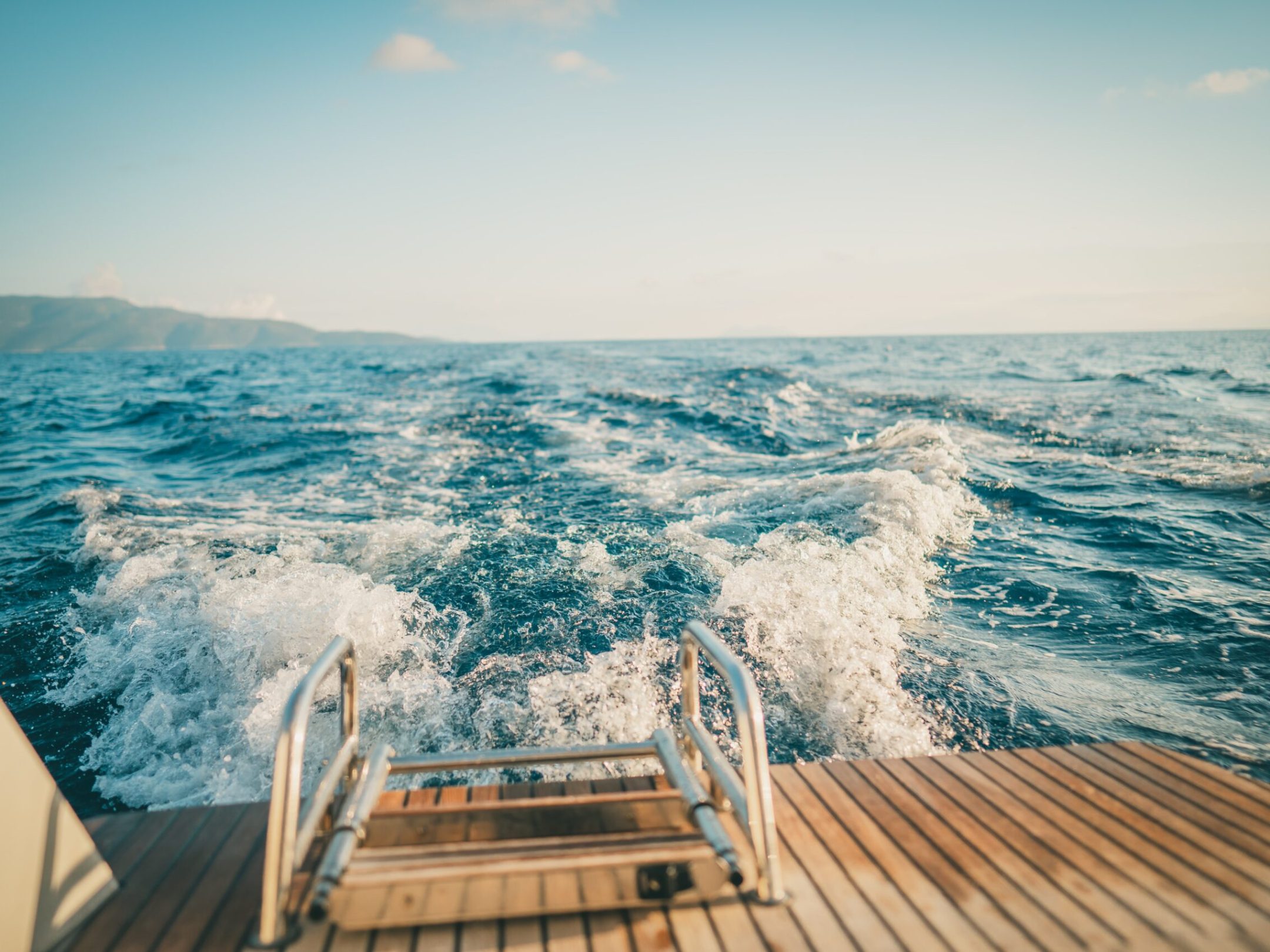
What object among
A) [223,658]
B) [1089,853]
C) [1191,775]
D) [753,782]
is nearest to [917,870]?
[1089,853]

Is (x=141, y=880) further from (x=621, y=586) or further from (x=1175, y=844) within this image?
(x=621, y=586)

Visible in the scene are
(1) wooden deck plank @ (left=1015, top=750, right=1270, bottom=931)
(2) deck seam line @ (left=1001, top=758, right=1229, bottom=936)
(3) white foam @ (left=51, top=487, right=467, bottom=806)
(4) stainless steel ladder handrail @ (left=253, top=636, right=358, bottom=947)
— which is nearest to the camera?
(4) stainless steel ladder handrail @ (left=253, top=636, right=358, bottom=947)

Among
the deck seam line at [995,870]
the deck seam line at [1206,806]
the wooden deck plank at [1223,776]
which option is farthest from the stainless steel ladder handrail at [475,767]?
the wooden deck plank at [1223,776]

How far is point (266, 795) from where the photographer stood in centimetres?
412

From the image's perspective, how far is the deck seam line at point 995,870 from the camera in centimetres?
225

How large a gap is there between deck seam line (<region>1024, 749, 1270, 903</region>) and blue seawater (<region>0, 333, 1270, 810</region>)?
4.53 feet

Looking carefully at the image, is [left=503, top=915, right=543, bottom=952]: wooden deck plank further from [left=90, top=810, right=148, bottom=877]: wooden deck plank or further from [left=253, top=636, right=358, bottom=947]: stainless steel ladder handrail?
[left=90, top=810, right=148, bottom=877]: wooden deck plank

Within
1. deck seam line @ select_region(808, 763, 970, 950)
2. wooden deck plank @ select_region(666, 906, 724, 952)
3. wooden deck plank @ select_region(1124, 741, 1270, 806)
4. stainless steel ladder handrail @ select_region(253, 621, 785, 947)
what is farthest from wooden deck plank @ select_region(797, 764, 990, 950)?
wooden deck plank @ select_region(1124, 741, 1270, 806)

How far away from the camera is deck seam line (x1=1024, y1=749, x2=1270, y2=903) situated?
250 cm

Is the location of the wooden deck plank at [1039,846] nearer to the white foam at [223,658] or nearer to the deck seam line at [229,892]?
the deck seam line at [229,892]

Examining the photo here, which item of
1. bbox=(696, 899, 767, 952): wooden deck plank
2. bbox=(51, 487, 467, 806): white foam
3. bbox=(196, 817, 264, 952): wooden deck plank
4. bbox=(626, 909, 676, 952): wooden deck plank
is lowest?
bbox=(51, 487, 467, 806): white foam

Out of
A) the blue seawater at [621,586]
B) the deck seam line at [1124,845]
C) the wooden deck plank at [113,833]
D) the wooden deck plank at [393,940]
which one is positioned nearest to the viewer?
the wooden deck plank at [393,940]

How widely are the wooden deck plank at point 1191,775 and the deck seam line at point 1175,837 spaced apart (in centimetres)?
29

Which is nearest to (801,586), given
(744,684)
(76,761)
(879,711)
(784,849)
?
(879,711)
